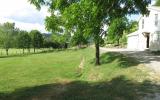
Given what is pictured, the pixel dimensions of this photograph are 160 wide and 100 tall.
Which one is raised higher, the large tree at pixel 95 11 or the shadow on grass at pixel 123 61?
the large tree at pixel 95 11

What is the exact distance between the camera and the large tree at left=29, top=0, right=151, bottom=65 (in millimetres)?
29547

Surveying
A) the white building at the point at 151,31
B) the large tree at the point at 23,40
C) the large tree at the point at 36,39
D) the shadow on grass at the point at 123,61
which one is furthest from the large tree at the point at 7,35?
the shadow on grass at the point at 123,61

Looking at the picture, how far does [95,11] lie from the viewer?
29.8 m

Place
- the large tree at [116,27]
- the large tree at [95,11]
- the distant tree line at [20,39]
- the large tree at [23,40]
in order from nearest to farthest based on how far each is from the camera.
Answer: the large tree at [95,11], the large tree at [116,27], the distant tree line at [20,39], the large tree at [23,40]

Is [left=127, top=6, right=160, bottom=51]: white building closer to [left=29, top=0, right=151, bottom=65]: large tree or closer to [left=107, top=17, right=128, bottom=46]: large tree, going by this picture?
[left=107, top=17, right=128, bottom=46]: large tree

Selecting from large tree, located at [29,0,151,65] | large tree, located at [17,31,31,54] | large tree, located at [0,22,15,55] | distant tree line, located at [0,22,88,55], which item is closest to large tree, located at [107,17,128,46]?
large tree, located at [29,0,151,65]

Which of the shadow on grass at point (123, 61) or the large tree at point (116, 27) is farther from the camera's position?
the large tree at point (116, 27)

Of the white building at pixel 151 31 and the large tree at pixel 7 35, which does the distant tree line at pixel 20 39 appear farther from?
the white building at pixel 151 31

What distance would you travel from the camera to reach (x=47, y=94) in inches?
813

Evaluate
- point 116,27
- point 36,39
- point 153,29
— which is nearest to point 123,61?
point 116,27

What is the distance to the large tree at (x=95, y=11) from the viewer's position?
29.5 meters

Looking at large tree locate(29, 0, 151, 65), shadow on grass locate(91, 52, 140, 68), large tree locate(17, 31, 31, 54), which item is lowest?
shadow on grass locate(91, 52, 140, 68)

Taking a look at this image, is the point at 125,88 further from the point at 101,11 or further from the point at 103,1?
the point at 101,11

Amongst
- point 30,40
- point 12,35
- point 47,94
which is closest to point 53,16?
point 47,94
